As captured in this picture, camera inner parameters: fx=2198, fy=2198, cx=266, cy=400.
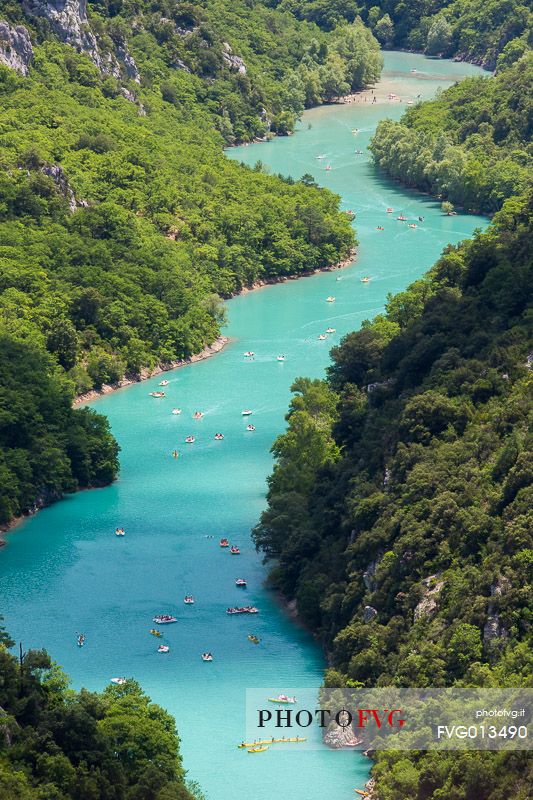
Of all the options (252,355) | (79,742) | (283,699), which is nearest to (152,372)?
(252,355)

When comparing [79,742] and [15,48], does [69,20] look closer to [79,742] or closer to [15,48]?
[15,48]

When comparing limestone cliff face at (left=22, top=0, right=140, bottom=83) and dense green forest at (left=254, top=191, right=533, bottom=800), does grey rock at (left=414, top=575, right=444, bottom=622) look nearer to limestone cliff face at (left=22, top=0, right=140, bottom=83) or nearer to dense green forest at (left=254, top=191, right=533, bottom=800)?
dense green forest at (left=254, top=191, right=533, bottom=800)

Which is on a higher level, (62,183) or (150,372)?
(62,183)

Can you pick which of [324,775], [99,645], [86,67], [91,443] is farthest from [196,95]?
[324,775]

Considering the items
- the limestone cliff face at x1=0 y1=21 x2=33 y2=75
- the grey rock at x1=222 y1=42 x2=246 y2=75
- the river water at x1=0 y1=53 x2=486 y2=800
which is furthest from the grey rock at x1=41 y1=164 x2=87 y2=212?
the grey rock at x1=222 y1=42 x2=246 y2=75

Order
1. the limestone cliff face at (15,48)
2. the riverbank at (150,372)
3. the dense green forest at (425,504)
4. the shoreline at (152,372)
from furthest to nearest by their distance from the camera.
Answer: the limestone cliff face at (15,48)
the riverbank at (150,372)
the shoreline at (152,372)
the dense green forest at (425,504)

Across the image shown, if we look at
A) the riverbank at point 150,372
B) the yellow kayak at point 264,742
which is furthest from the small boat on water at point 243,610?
the riverbank at point 150,372

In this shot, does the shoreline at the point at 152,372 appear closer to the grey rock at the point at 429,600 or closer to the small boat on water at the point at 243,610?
the small boat on water at the point at 243,610
